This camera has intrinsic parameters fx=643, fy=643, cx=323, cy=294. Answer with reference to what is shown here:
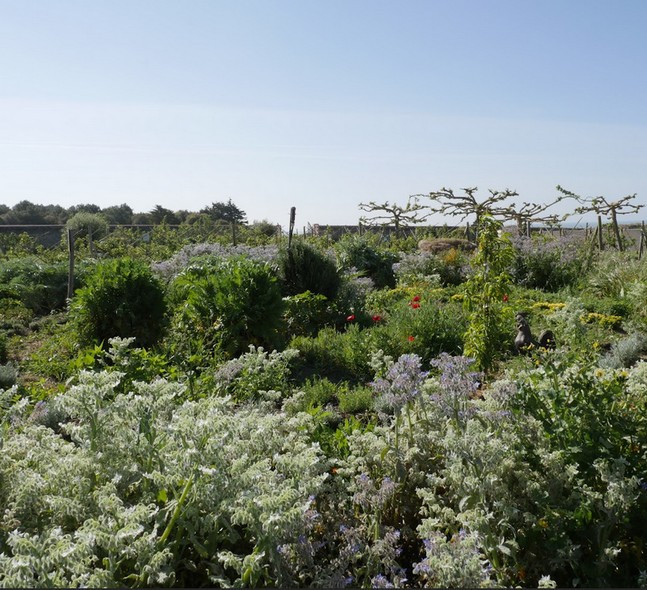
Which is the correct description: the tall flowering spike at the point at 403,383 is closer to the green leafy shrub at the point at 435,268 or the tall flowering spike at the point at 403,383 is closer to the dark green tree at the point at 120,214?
the green leafy shrub at the point at 435,268

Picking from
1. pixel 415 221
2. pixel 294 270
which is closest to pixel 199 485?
pixel 294 270

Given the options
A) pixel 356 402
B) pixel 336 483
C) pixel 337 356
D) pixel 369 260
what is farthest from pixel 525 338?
pixel 369 260

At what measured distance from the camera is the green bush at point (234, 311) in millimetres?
7176

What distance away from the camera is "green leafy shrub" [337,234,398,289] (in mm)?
13328

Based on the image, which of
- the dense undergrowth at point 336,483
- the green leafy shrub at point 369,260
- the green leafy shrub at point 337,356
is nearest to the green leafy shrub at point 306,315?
the green leafy shrub at point 337,356

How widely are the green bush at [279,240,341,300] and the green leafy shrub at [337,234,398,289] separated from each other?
3.12m

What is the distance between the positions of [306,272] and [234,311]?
2.87m

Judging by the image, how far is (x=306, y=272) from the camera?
9906mm

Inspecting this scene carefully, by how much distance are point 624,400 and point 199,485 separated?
2604 millimetres

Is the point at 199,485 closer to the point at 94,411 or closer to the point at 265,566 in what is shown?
the point at 265,566

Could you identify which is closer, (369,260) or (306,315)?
(306,315)

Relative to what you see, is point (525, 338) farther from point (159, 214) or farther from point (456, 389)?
point (159, 214)

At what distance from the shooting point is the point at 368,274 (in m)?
13.6

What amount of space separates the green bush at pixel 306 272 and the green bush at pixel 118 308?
266cm
